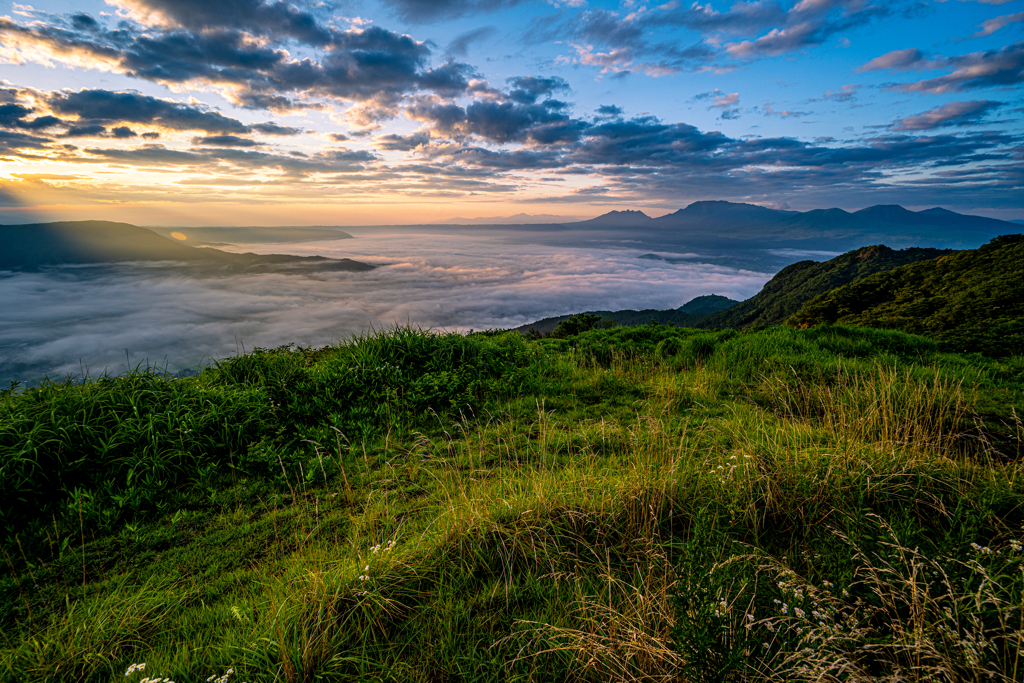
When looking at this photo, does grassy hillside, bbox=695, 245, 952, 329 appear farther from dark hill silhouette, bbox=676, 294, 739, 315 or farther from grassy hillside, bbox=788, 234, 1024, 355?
dark hill silhouette, bbox=676, 294, 739, 315

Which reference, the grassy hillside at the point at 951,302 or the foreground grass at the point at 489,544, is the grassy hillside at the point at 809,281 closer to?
the grassy hillside at the point at 951,302

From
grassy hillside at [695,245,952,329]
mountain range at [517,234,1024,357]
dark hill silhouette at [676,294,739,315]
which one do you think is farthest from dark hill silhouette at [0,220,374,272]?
mountain range at [517,234,1024,357]

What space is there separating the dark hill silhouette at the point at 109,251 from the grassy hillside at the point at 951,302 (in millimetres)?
118109

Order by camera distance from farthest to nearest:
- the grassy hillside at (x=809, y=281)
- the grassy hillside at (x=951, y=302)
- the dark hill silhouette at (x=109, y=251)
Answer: the dark hill silhouette at (x=109, y=251), the grassy hillside at (x=809, y=281), the grassy hillside at (x=951, y=302)


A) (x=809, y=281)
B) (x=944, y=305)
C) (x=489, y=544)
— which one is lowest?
(x=489, y=544)

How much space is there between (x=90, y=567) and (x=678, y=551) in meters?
4.27

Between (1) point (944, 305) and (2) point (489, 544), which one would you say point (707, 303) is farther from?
(2) point (489, 544)

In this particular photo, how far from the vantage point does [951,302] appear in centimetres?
1088

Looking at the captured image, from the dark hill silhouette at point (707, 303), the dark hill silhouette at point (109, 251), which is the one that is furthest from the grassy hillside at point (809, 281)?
the dark hill silhouette at point (109, 251)

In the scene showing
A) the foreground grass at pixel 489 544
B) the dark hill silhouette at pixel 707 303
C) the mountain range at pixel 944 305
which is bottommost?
the dark hill silhouette at pixel 707 303

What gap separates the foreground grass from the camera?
191 centimetres

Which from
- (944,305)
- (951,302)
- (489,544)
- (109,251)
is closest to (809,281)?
(944,305)

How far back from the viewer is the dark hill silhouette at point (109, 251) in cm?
9262

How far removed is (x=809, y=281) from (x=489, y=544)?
6165cm
